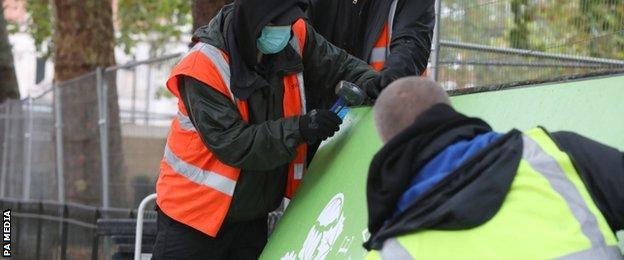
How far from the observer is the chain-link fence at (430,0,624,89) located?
7.31m

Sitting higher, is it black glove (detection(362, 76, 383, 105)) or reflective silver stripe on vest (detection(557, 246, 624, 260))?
black glove (detection(362, 76, 383, 105))

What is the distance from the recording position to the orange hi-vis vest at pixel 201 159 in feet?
14.9

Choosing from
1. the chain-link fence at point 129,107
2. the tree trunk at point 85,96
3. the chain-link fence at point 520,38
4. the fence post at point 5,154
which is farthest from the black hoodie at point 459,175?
the fence post at point 5,154

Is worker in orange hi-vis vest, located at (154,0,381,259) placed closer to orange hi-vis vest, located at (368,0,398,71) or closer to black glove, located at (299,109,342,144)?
black glove, located at (299,109,342,144)

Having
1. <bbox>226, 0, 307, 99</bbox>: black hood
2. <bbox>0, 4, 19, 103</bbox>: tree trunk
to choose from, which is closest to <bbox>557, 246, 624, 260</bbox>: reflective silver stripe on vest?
<bbox>226, 0, 307, 99</bbox>: black hood

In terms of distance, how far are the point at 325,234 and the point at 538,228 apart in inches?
66.7

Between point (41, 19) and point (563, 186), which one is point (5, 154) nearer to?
point (41, 19)

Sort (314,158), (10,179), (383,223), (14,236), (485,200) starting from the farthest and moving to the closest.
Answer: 1. (10,179)
2. (14,236)
3. (314,158)
4. (383,223)
5. (485,200)

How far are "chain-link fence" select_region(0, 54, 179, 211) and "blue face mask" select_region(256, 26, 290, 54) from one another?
6.38m

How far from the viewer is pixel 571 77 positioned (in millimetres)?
3438

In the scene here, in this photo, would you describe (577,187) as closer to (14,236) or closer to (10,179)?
(14,236)

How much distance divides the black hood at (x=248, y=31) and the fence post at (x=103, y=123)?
25.1 feet

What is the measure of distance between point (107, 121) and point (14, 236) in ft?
6.04

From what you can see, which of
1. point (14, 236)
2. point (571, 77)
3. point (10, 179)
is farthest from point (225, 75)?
point (10, 179)
